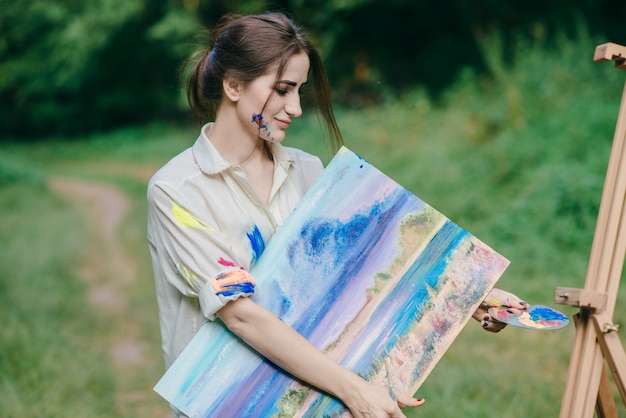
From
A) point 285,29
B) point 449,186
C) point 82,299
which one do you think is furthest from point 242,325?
point 449,186

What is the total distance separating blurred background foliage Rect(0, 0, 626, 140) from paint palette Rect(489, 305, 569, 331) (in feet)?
28.9

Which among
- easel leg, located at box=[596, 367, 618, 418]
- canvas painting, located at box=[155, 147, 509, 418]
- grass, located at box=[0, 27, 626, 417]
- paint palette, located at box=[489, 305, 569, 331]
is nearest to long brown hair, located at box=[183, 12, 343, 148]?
canvas painting, located at box=[155, 147, 509, 418]

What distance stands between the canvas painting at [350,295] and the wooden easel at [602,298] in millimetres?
217

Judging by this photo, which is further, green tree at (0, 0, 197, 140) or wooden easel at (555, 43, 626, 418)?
green tree at (0, 0, 197, 140)

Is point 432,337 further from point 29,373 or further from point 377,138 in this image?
point 377,138

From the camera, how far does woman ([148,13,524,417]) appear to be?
1566 mm

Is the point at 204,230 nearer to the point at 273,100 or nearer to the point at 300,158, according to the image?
the point at 273,100

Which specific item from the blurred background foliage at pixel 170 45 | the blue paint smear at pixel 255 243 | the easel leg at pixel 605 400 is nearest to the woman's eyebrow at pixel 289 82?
the blue paint smear at pixel 255 243

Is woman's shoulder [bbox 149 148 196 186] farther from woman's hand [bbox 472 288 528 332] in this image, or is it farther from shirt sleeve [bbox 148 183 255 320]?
woman's hand [bbox 472 288 528 332]

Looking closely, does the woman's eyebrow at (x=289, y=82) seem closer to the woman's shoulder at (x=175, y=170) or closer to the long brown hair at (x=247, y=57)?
the long brown hair at (x=247, y=57)

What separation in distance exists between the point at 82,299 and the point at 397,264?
4.34m

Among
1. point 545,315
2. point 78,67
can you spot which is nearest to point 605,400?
point 545,315

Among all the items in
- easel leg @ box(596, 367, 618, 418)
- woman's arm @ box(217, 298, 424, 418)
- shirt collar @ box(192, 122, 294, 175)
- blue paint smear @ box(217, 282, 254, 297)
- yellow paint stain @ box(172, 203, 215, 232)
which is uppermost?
easel leg @ box(596, 367, 618, 418)

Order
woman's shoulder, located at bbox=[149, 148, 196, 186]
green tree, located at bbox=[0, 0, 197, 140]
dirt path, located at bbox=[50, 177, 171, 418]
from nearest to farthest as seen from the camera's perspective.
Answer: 1. woman's shoulder, located at bbox=[149, 148, 196, 186]
2. dirt path, located at bbox=[50, 177, 171, 418]
3. green tree, located at bbox=[0, 0, 197, 140]
